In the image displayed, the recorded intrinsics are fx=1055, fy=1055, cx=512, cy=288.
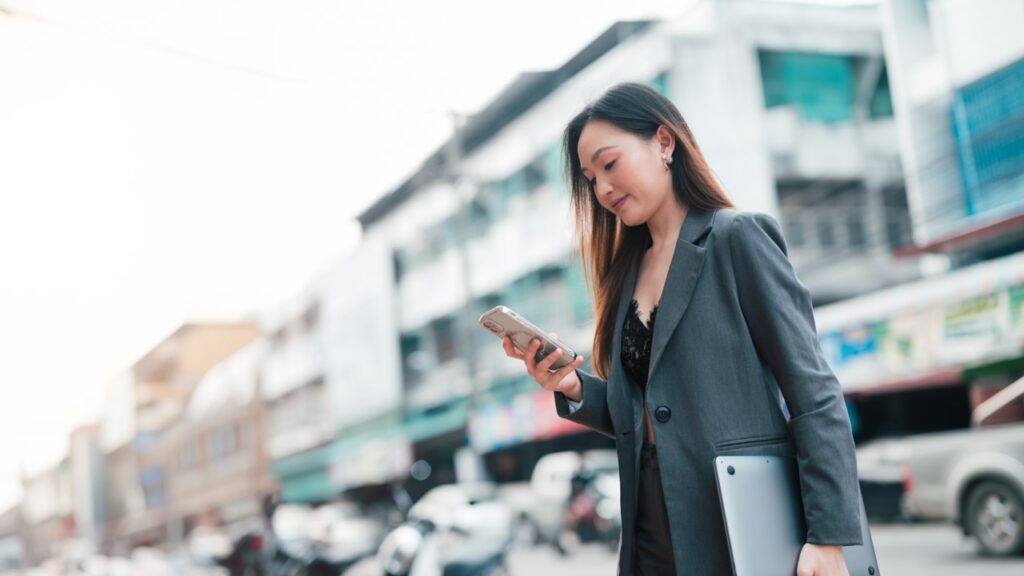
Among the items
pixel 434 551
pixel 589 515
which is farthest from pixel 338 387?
pixel 434 551

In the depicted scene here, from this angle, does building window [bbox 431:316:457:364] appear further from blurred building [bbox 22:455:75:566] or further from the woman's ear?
the woman's ear

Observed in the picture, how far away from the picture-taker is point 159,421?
29.3 meters

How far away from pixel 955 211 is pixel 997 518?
20.9ft

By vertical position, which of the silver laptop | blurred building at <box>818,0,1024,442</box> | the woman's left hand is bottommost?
the woman's left hand

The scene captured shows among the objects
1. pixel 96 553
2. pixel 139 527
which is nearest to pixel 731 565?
pixel 96 553

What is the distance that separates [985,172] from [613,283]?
11.4 m

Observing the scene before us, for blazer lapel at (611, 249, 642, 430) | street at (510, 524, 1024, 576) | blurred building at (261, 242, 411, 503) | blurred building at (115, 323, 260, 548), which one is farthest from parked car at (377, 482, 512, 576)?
blurred building at (115, 323, 260, 548)

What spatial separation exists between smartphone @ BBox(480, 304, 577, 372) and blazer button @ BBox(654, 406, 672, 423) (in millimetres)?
196

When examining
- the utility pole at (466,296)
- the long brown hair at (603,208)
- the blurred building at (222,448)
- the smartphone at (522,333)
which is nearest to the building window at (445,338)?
the utility pole at (466,296)

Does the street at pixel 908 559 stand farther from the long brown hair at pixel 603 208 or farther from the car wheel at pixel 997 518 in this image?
the long brown hair at pixel 603 208

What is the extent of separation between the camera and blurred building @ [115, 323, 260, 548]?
27.4m

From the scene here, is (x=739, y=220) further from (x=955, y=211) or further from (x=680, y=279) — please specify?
(x=955, y=211)

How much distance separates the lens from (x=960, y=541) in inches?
336

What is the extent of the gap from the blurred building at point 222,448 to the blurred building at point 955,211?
2078 centimetres
